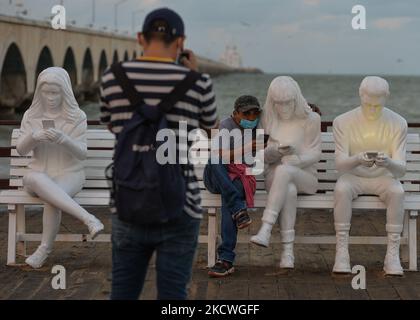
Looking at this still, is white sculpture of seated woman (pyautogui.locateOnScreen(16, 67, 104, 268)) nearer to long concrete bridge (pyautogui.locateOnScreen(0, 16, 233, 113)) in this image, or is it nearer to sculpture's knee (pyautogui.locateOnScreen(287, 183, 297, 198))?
sculpture's knee (pyautogui.locateOnScreen(287, 183, 297, 198))

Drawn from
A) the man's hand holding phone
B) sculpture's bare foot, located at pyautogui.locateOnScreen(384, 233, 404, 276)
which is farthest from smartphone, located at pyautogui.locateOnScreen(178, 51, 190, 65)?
sculpture's bare foot, located at pyautogui.locateOnScreen(384, 233, 404, 276)

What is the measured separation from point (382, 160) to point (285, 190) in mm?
677

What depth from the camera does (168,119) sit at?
12.5 feet

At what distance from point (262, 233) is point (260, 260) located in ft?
3.22

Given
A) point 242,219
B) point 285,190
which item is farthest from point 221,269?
point 285,190

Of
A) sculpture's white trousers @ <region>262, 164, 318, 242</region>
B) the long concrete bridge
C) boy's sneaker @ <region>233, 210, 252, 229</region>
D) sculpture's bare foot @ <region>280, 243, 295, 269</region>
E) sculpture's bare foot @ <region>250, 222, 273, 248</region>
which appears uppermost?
the long concrete bridge

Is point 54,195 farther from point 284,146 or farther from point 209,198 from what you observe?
point 284,146

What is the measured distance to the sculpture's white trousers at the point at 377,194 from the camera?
6367mm

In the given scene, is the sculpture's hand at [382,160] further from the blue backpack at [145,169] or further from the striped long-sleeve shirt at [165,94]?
the blue backpack at [145,169]

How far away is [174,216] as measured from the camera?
3744mm

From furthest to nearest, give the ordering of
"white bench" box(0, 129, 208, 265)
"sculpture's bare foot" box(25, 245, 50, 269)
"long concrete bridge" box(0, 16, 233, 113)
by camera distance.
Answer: "long concrete bridge" box(0, 16, 233, 113)
"white bench" box(0, 129, 208, 265)
"sculpture's bare foot" box(25, 245, 50, 269)

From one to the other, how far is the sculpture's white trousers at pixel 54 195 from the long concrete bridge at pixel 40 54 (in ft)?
117

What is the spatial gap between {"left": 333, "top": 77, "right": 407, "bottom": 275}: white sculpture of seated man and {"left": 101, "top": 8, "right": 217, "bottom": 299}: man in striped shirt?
2.62 m

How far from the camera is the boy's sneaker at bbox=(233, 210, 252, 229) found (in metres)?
6.28
